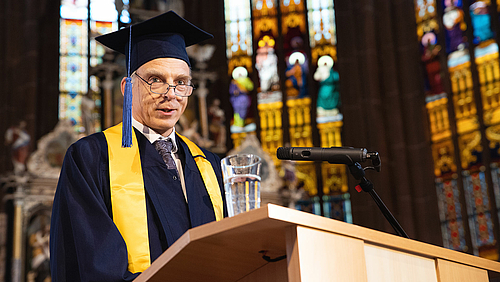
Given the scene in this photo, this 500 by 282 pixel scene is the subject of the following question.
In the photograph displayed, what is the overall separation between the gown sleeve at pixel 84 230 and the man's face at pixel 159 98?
30 centimetres

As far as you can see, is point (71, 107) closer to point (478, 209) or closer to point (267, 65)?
point (267, 65)

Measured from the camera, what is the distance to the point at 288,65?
31.7 feet

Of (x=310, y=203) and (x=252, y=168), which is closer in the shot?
(x=252, y=168)

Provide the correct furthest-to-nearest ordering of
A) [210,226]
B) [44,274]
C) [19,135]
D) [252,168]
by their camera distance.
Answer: [19,135] → [44,274] → [252,168] → [210,226]

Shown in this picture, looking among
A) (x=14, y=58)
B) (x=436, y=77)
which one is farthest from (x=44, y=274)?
(x=436, y=77)

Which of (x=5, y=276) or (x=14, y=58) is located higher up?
(x=14, y=58)

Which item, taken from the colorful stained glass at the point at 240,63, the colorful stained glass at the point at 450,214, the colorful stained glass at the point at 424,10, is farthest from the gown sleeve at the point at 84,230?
the colorful stained glass at the point at 424,10

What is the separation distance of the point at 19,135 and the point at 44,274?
5.58 ft

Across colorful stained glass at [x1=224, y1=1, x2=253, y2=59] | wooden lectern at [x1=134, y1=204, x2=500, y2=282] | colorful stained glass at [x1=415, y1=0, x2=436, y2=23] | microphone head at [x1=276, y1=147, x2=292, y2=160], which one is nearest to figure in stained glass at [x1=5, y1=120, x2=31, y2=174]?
colorful stained glass at [x1=224, y1=1, x2=253, y2=59]

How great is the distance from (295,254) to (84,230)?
89cm

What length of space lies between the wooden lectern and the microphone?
321 millimetres

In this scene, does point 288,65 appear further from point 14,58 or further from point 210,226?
point 210,226

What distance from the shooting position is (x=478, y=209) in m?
7.73

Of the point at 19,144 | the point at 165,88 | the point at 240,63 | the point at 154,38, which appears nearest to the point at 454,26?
the point at 240,63
